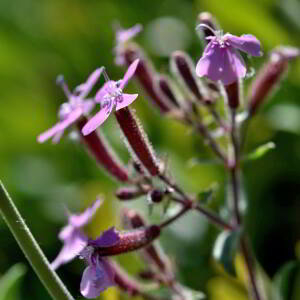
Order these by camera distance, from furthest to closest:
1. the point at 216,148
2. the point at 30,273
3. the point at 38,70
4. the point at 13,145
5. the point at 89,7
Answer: the point at 89,7 → the point at 38,70 → the point at 13,145 → the point at 30,273 → the point at 216,148

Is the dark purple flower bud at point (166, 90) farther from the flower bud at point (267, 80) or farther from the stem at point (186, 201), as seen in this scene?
the stem at point (186, 201)

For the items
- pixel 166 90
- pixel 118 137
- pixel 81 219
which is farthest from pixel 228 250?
pixel 118 137

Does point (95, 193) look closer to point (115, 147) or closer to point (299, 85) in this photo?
point (115, 147)

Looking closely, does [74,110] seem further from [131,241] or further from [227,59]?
[227,59]

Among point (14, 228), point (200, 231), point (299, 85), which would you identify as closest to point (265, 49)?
point (299, 85)

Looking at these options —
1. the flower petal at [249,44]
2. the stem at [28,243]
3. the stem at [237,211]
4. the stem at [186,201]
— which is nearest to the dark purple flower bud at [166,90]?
the stem at [237,211]
